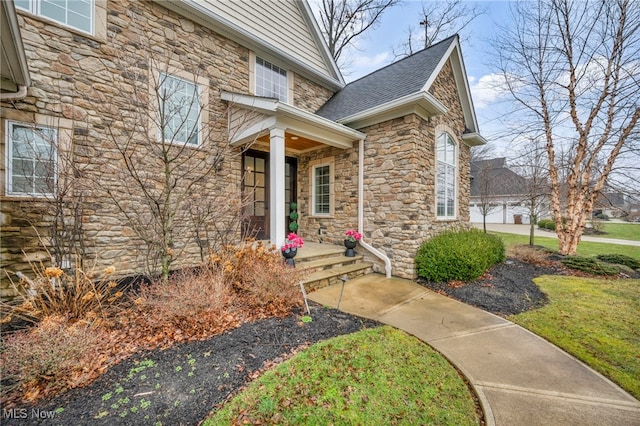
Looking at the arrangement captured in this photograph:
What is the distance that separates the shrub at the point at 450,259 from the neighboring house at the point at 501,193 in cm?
612

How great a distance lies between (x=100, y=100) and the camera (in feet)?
15.3

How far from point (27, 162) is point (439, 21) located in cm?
1907

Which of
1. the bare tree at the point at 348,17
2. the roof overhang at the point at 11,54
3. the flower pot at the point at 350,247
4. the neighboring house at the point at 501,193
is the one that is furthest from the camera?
the bare tree at the point at 348,17

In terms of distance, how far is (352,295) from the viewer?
4.85 metres

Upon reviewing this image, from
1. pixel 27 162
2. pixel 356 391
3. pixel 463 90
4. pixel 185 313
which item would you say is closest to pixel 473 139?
pixel 463 90

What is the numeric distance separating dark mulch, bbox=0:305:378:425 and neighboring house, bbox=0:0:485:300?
2.44 meters

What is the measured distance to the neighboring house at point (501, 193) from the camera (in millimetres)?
11744

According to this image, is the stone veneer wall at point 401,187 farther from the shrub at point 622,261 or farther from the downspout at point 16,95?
the downspout at point 16,95

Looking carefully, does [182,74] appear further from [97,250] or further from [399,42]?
[399,42]

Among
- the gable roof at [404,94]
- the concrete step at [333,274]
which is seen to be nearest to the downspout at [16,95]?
the concrete step at [333,274]

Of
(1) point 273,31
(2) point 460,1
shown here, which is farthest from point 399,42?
(1) point 273,31

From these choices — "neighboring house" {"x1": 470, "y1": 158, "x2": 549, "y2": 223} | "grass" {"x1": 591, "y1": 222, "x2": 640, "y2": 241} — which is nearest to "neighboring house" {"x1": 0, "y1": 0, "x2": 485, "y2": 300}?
"neighboring house" {"x1": 470, "y1": 158, "x2": 549, "y2": 223}

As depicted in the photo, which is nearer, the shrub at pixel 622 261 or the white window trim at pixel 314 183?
the shrub at pixel 622 261

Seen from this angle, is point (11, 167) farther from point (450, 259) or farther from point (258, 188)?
point (450, 259)
